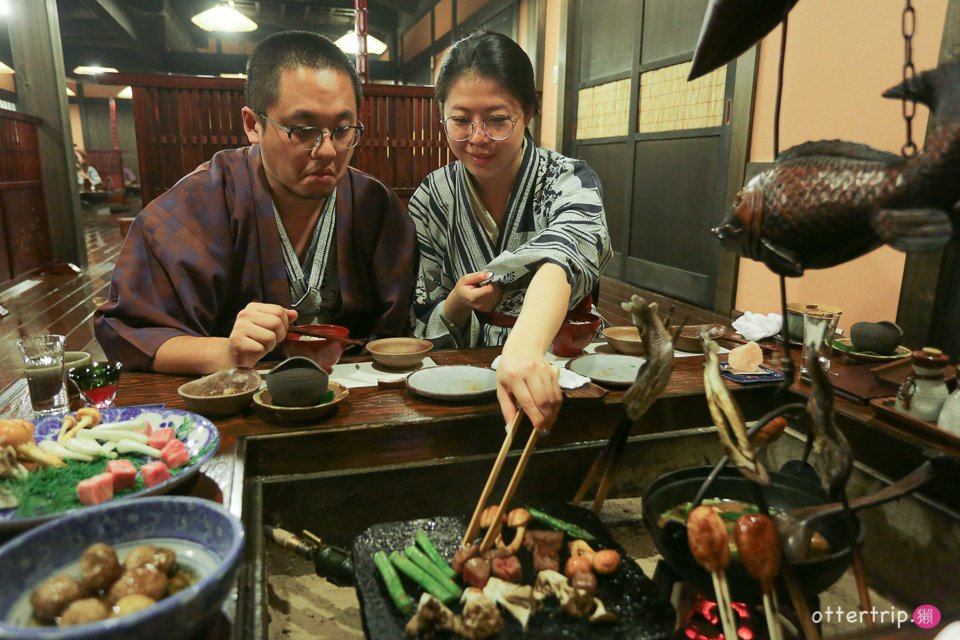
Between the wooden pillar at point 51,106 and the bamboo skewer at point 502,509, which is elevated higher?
the wooden pillar at point 51,106

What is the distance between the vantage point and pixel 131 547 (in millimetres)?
874

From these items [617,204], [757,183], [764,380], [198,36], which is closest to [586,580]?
[757,183]

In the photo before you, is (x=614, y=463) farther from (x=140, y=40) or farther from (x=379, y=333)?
(x=140, y=40)

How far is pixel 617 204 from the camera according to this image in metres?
6.18

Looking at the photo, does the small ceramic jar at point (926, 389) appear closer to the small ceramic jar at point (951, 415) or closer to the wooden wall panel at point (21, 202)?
the small ceramic jar at point (951, 415)

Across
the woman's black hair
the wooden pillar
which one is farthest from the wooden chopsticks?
the wooden pillar

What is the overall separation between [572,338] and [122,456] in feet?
4.42

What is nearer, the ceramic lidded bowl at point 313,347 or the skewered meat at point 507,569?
the skewered meat at point 507,569

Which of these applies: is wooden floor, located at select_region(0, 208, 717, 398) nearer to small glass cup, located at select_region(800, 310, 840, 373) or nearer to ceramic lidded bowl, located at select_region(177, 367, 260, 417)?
small glass cup, located at select_region(800, 310, 840, 373)

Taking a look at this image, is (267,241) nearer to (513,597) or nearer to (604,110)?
(513,597)

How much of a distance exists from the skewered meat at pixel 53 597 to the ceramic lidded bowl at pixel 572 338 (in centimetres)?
151

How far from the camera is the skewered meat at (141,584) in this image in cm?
77

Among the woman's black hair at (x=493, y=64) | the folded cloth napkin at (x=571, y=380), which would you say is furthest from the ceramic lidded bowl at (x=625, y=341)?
the woman's black hair at (x=493, y=64)

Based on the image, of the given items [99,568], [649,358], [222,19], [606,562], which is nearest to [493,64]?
[649,358]
